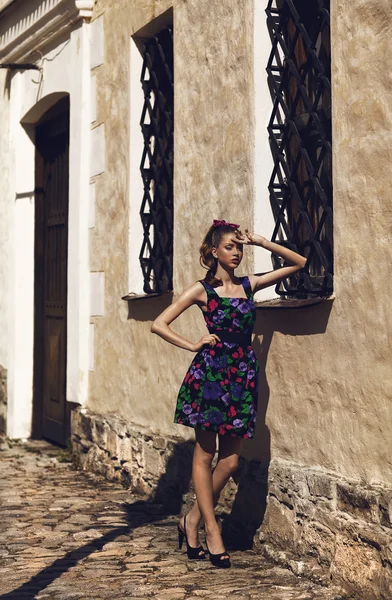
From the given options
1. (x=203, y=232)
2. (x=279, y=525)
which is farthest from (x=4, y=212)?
(x=279, y=525)

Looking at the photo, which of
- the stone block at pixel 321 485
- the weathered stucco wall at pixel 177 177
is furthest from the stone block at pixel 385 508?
the weathered stucco wall at pixel 177 177

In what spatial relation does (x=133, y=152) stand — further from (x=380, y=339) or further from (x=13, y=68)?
(x=380, y=339)

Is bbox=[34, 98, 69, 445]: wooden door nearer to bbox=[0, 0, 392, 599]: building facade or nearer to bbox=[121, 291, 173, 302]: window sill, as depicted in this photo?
bbox=[0, 0, 392, 599]: building facade

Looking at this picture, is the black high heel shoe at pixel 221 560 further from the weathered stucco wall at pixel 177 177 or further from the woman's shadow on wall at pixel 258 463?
the weathered stucco wall at pixel 177 177

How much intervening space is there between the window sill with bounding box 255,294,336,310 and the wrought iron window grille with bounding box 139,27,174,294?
1745 millimetres

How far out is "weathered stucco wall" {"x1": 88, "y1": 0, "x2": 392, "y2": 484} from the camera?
4.71m

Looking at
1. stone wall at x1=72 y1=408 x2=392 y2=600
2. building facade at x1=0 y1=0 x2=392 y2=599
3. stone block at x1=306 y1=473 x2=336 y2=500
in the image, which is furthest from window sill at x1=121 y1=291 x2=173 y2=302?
stone block at x1=306 y1=473 x2=336 y2=500

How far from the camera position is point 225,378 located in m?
5.22

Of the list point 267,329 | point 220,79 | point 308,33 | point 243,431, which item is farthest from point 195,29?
point 243,431

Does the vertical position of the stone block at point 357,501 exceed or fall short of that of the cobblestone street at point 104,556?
it exceeds it

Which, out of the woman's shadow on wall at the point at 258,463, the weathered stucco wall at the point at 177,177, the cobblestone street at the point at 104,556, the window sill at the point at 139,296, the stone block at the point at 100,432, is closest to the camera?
the cobblestone street at the point at 104,556

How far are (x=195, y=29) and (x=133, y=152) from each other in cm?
139

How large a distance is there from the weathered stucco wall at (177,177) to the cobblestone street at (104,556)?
2.19 ft

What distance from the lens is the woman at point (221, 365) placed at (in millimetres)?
5199
